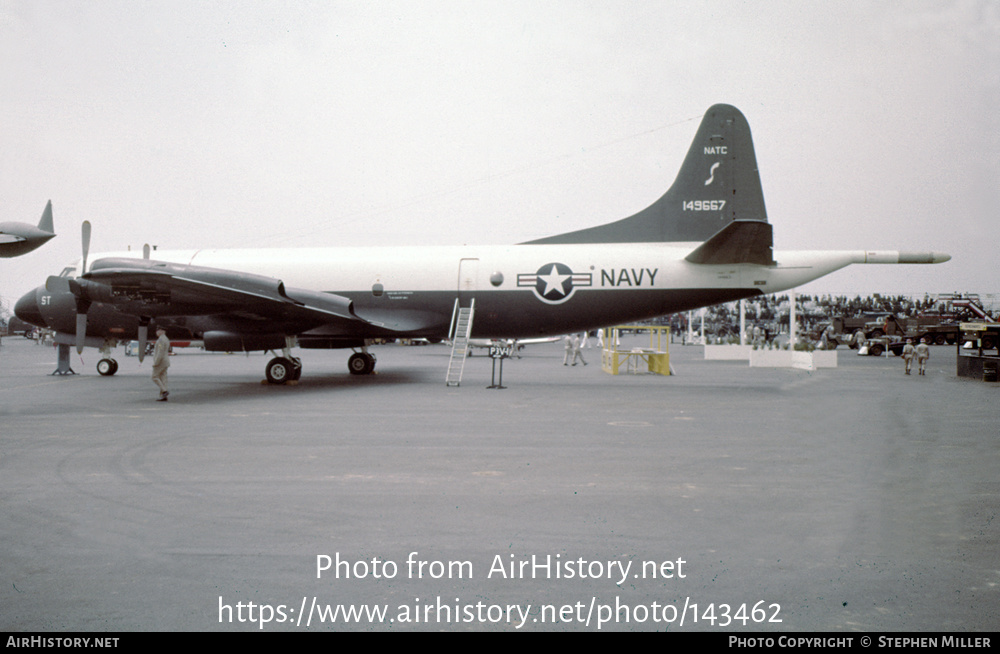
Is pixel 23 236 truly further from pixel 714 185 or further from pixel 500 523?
pixel 714 185

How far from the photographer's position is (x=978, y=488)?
5.60 meters

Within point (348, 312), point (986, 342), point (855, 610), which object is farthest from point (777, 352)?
point (855, 610)

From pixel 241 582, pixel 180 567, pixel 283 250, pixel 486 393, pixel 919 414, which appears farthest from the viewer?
pixel 283 250

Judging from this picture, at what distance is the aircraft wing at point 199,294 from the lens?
13062 millimetres

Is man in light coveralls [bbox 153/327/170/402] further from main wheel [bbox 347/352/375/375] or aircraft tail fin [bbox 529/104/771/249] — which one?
aircraft tail fin [bbox 529/104/771/249]

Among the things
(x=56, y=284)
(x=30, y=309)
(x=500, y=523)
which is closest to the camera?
(x=500, y=523)

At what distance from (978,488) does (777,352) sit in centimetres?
1961

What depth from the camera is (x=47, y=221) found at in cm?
860

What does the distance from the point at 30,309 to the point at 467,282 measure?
Result: 1252 cm

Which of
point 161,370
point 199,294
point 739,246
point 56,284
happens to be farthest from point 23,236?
point 739,246

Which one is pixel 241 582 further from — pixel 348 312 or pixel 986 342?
pixel 986 342

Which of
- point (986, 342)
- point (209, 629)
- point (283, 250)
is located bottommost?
point (209, 629)

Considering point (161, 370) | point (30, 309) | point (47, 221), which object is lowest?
point (161, 370)

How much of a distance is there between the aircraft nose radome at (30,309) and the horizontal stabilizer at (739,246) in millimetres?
17858
